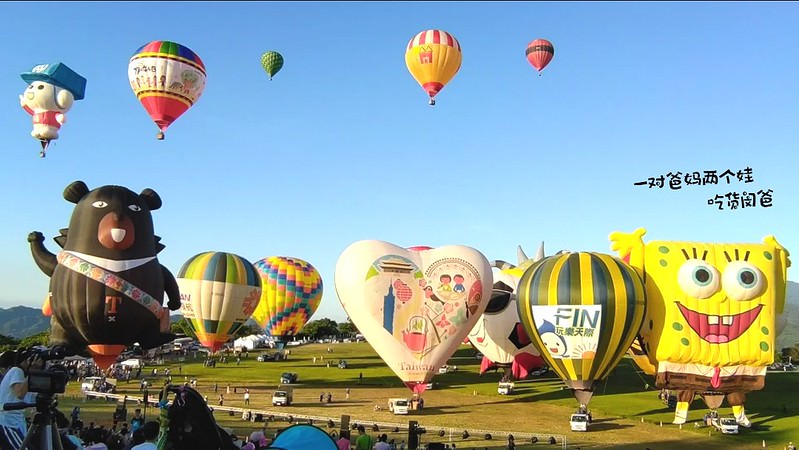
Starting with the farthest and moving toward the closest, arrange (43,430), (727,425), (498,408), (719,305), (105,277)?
(498,408), (719,305), (727,425), (105,277), (43,430)

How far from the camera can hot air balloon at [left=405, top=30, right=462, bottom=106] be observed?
32.0 metres

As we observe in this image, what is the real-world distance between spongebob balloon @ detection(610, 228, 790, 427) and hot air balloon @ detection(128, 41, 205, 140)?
19.5 meters

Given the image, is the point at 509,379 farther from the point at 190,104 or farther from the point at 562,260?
the point at 190,104

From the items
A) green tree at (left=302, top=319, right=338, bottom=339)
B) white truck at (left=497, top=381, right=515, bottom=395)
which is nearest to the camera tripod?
white truck at (left=497, top=381, right=515, bottom=395)

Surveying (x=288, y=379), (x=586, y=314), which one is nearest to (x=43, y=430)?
(x=586, y=314)

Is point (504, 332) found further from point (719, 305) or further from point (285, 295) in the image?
point (285, 295)

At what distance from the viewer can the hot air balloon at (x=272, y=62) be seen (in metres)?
40.6

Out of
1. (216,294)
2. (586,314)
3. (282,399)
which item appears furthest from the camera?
(216,294)

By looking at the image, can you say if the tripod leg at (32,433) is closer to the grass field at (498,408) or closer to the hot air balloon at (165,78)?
the grass field at (498,408)

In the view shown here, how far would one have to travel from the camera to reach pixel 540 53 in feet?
124

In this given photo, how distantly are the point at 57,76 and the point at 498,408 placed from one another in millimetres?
23136

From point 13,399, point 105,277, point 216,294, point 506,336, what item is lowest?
point 506,336

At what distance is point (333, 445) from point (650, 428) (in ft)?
53.4

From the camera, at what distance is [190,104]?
28.2 meters
